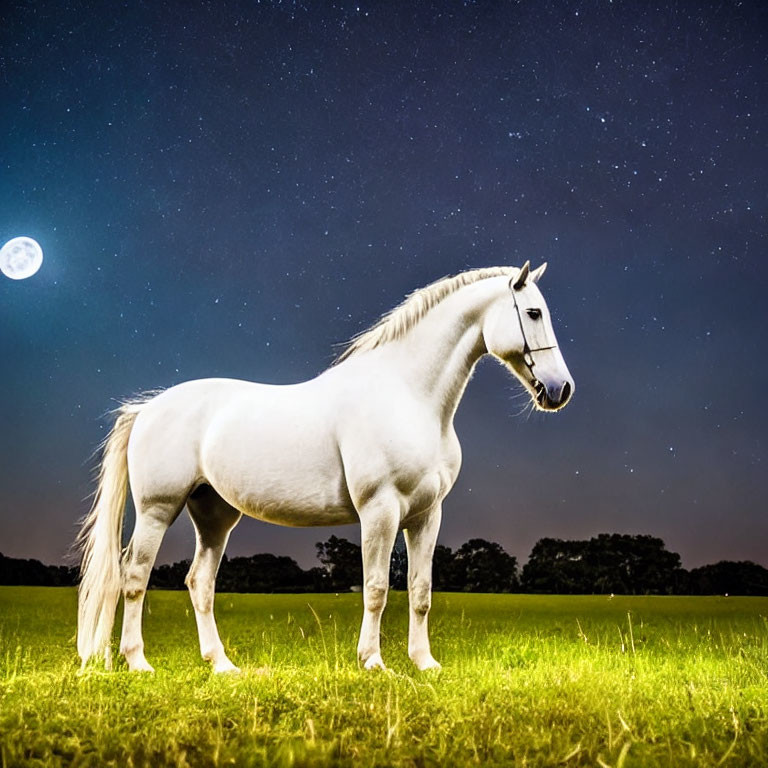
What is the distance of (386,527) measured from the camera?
4918mm

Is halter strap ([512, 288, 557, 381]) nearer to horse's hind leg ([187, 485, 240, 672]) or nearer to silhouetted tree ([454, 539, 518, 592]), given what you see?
horse's hind leg ([187, 485, 240, 672])

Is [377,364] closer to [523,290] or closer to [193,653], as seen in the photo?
[523,290]

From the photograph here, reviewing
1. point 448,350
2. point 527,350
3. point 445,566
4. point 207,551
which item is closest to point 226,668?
point 207,551

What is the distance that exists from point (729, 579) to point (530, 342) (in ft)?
55.7

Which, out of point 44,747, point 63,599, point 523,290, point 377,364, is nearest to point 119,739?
point 44,747

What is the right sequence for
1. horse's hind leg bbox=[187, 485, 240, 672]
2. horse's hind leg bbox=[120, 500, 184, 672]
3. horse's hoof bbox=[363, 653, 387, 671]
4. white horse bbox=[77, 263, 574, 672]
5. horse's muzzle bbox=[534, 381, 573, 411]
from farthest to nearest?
horse's hind leg bbox=[187, 485, 240, 672] < horse's hind leg bbox=[120, 500, 184, 672] < horse's muzzle bbox=[534, 381, 573, 411] < white horse bbox=[77, 263, 574, 672] < horse's hoof bbox=[363, 653, 387, 671]

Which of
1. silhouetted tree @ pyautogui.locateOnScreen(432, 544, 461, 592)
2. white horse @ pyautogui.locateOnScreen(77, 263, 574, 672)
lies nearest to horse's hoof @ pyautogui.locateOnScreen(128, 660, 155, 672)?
white horse @ pyautogui.locateOnScreen(77, 263, 574, 672)

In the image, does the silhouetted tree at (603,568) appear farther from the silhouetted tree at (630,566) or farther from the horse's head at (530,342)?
the horse's head at (530,342)

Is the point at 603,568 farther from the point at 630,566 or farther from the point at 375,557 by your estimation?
the point at 375,557

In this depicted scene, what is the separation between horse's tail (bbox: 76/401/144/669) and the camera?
575cm

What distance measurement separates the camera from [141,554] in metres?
5.84

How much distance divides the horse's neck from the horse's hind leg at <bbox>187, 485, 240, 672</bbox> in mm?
2152

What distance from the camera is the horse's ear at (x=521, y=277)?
5.26 metres

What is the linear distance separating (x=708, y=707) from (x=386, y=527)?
7.20 feet
